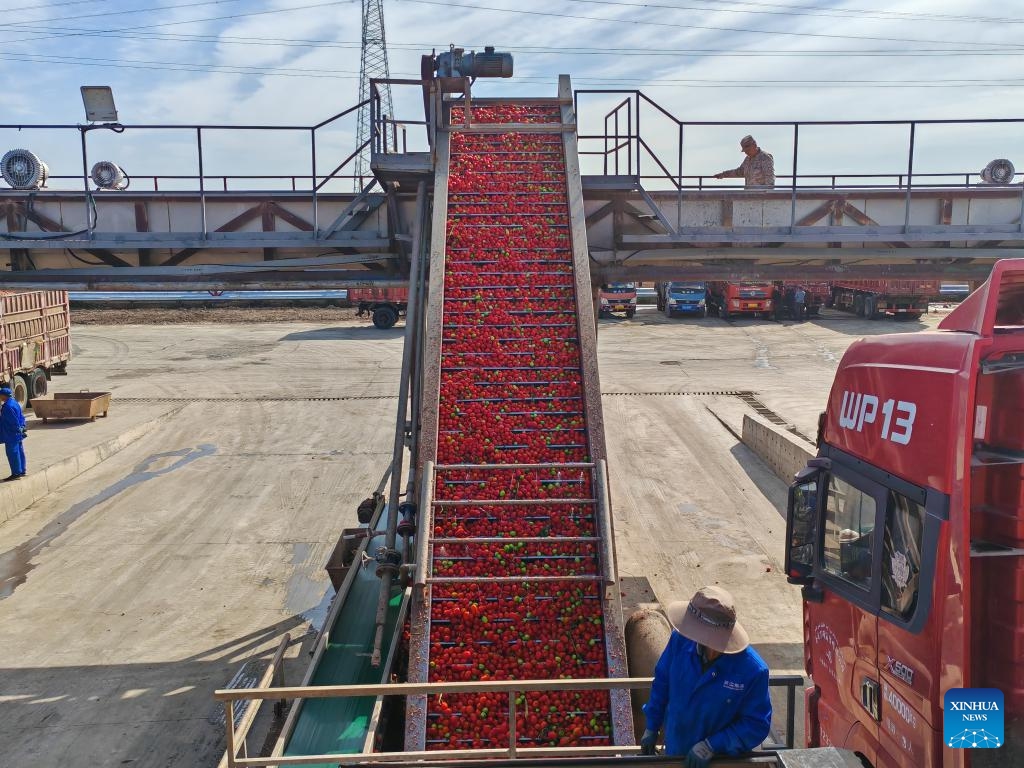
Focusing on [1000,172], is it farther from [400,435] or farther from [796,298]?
[796,298]

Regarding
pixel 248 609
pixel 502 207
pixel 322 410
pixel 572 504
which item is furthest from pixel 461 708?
pixel 322 410

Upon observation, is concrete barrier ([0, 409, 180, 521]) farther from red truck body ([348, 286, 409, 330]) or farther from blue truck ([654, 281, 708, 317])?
blue truck ([654, 281, 708, 317])

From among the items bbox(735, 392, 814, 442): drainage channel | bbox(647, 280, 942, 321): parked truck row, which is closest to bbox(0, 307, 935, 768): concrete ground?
bbox(735, 392, 814, 442): drainage channel

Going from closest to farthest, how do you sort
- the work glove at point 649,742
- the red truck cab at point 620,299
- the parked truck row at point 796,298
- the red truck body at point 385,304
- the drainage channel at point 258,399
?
the work glove at point 649,742 → the drainage channel at point 258,399 → the parked truck row at point 796,298 → the red truck body at point 385,304 → the red truck cab at point 620,299

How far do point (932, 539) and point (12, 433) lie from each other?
1622 cm

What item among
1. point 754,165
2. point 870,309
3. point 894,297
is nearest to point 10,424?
point 754,165

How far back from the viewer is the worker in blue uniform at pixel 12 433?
51.3ft

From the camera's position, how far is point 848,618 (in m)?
4.91

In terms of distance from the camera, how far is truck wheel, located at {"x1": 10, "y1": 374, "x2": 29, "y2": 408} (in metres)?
22.6

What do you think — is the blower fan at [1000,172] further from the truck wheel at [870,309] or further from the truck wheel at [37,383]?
the truck wheel at [870,309]

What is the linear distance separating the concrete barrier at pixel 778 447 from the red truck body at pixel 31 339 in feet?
60.3

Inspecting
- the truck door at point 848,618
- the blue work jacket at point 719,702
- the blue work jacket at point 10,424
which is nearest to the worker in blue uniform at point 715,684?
the blue work jacket at point 719,702

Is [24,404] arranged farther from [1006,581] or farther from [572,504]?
[1006,581]

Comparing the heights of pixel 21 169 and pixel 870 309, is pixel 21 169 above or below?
above
